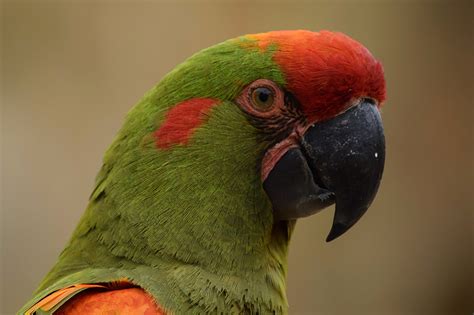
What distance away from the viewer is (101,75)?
13.8 feet

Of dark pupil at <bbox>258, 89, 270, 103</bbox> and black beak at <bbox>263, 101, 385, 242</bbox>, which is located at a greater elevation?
dark pupil at <bbox>258, 89, 270, 103</bbox>

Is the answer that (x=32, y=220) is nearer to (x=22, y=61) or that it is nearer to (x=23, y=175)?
(x=23, y=175)

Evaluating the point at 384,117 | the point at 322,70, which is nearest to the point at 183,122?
the point at 322,70

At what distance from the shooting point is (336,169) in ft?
5.28

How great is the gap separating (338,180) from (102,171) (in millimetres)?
626

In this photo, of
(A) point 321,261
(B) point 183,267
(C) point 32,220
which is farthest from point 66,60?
(B) point 183,267

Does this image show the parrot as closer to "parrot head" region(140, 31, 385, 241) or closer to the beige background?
"parrot head" region(140, 31, 385, 241)

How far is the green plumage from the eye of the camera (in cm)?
163

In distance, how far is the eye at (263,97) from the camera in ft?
5.39

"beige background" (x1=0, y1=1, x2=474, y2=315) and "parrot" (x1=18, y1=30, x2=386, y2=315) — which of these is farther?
"beige background" (x1=0, y1=1, x2=474, y2=315)

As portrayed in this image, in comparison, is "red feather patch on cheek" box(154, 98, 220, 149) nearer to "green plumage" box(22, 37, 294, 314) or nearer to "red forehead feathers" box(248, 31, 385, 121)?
"green plumage" box(22, 37, 294, 314)

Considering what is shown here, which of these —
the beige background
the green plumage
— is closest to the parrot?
the green plumage

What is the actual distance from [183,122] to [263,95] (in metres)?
0.21

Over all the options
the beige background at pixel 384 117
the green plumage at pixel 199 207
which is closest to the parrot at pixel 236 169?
the green plumage at pixel 199 207
